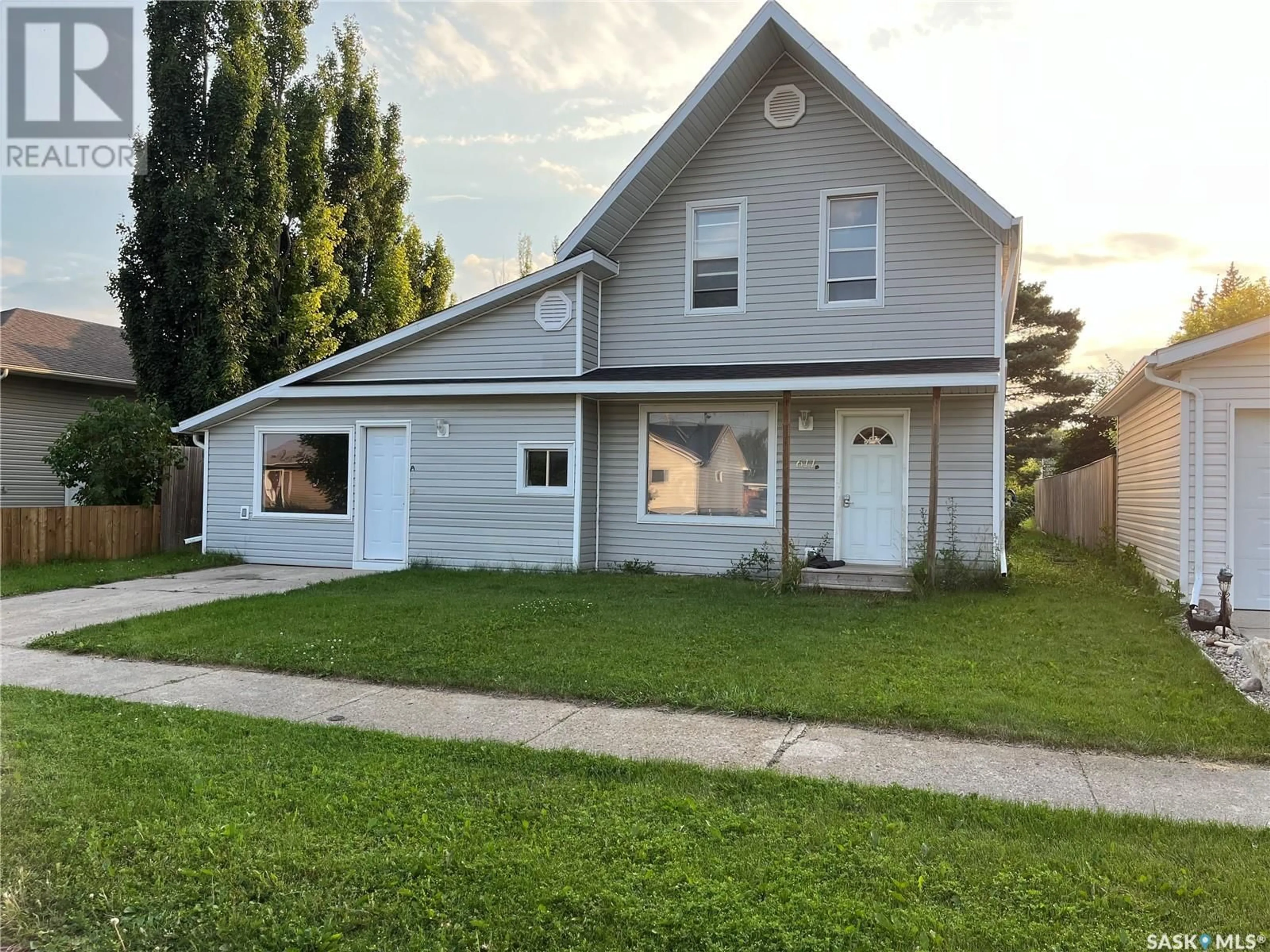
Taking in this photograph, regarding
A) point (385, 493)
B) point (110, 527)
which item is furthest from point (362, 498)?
point (110, 527)

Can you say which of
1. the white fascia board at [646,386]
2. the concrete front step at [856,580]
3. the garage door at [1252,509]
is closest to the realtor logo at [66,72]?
the white fascia board at [646,386]

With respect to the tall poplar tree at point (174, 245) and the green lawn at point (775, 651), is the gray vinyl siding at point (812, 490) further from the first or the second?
the tall poplar tree at point (174, 245)

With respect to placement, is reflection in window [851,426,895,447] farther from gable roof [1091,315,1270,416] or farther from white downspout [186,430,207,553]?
white downspout [186,430,207,553]

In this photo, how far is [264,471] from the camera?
14516 millimetres

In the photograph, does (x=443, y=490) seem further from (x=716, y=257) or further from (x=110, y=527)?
(x=110, y=527)

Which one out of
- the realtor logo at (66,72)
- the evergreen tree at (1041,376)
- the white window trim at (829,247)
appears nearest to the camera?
the realtor logo at (66,72)

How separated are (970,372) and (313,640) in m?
7.96

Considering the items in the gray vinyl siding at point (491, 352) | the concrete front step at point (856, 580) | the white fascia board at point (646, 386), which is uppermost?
the gray vinyl siding at point (491, 352)

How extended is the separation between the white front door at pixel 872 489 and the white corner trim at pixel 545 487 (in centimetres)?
385

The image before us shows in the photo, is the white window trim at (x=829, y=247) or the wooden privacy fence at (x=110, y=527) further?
the wooden privacy fence at (x=110, y=527)

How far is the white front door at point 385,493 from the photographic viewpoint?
13727 mm

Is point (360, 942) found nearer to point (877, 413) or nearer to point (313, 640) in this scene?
point (313, 640)

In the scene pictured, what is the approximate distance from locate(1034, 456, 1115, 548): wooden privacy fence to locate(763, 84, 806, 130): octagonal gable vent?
930 centimetres

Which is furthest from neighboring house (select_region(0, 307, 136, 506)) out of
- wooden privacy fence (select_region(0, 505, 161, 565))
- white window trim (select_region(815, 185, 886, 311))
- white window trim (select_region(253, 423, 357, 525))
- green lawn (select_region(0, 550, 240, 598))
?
white window trim (select_region(815, 185, 886, 311))
